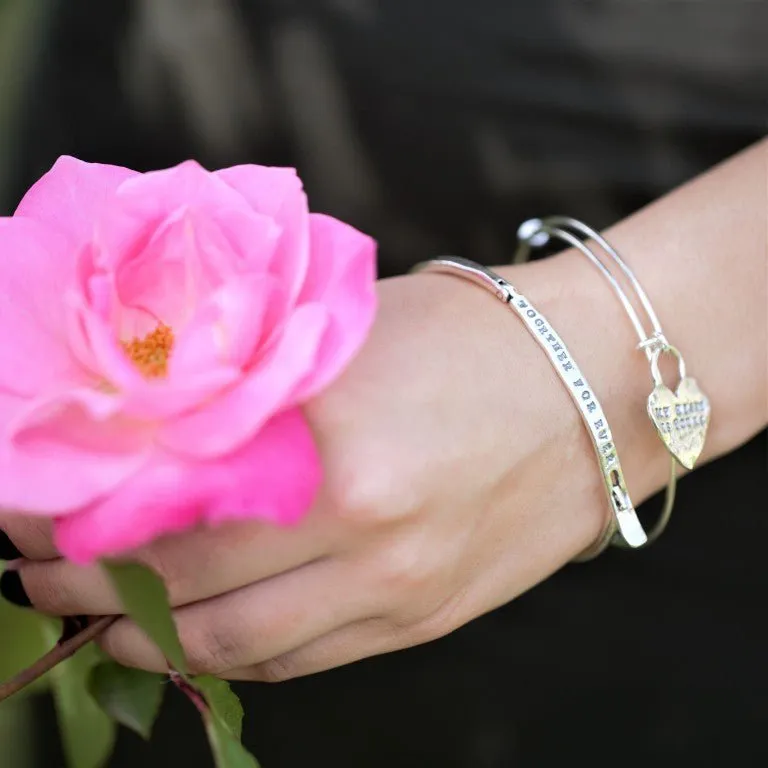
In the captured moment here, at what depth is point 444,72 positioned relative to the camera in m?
0.90

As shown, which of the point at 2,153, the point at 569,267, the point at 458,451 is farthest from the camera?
the point at 2,153

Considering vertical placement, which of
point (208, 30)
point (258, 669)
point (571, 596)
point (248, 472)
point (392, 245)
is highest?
point (208, 30)

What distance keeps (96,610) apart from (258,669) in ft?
0.38

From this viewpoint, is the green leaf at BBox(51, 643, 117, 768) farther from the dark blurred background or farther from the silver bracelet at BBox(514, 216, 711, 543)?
the silver bracelet at BBox(514, 216, 711, 543)

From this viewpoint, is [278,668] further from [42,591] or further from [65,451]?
[65,451]

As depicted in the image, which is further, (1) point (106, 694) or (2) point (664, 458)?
(2) point (664, 458)

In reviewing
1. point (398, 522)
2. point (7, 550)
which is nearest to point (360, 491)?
point (398, 522)

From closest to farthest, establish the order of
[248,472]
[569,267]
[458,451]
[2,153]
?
[248,472], [458,451], [569,267], [2,153]

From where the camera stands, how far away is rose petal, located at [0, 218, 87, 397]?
40 centimetres

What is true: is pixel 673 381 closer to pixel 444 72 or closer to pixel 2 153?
pixel 444 72

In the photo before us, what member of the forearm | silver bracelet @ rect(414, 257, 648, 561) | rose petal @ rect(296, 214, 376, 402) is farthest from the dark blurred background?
rose petal @ rect(296, 214, 376, 402)

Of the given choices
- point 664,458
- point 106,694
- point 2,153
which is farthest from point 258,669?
point 2,153

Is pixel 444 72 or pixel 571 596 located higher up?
pixel 444 72

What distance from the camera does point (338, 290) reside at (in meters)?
0.39
